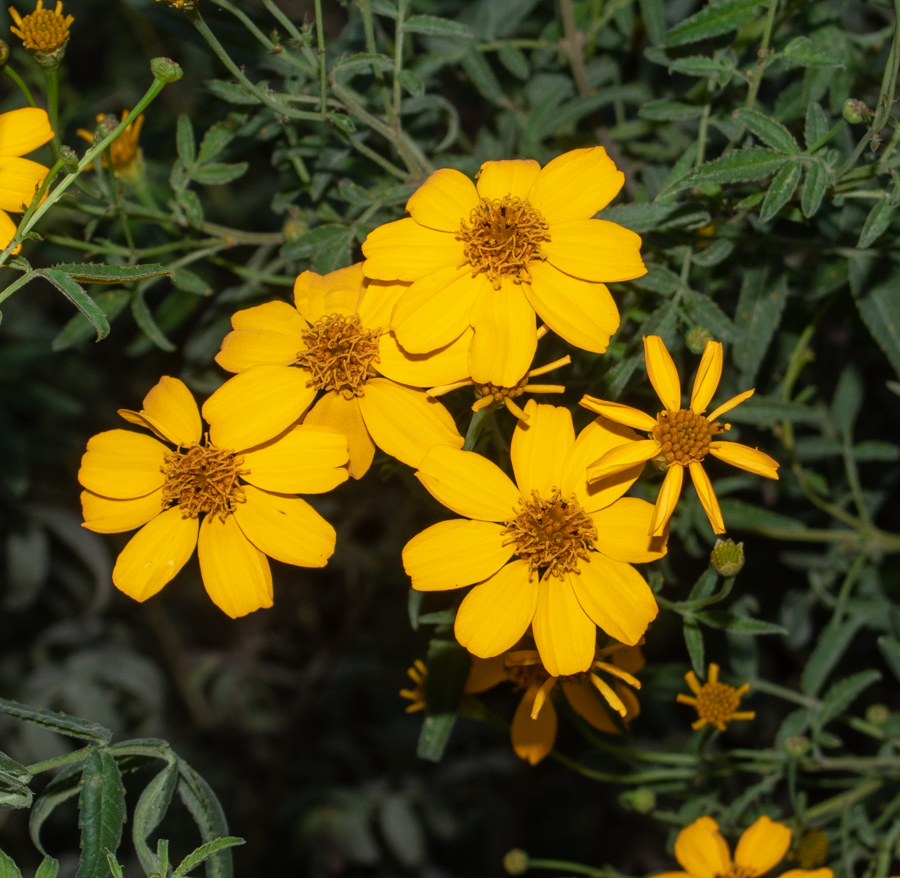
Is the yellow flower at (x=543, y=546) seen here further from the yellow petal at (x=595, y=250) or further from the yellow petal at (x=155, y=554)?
the yellow petal at (x=155, y=554)

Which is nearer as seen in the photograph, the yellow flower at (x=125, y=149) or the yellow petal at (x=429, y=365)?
the yellow petal at (x=429, y=365)

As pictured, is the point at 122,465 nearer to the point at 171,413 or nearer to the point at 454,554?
the point at 171,413

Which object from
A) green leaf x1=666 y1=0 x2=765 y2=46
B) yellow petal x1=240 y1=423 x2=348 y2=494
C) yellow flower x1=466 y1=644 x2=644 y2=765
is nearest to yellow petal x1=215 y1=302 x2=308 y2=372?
yellow petal x1=240 y1=423 x2=348 y2=494

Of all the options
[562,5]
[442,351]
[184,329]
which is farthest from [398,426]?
[184,329]

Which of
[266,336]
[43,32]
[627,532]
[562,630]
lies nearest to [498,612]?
[562,630]

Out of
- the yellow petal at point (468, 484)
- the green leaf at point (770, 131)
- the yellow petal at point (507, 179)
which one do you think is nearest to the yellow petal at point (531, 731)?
the yellow petal at point (468, 484)
